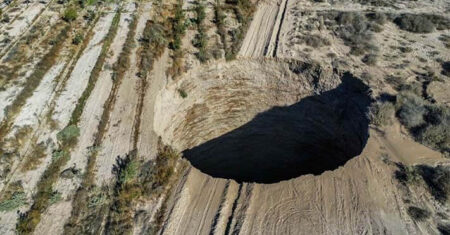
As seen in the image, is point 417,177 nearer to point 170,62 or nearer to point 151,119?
point 151,119

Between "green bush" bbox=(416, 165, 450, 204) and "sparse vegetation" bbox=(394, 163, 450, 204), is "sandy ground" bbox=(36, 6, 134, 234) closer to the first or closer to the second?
"sparse vegetation" bbox=(394, 163, 450, 204)

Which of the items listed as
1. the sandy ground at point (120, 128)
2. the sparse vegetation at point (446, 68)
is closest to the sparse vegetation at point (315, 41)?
the sparse vegetation at point (446, 68)

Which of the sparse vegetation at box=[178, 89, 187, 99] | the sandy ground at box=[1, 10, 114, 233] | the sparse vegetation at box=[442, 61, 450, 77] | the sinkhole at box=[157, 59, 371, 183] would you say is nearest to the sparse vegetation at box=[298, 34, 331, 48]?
the sinkhole at box=[157, 59, 371, 183]

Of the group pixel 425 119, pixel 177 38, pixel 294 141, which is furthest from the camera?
pixel 294 141

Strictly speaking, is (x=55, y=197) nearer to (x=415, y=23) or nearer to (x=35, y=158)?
(x=35, y=158)

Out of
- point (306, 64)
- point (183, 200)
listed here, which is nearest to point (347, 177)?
point (183, 200)

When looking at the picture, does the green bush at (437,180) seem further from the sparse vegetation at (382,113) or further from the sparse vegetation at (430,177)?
the sparse vegetation at (382,113)

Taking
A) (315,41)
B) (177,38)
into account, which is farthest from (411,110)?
(177,38)
